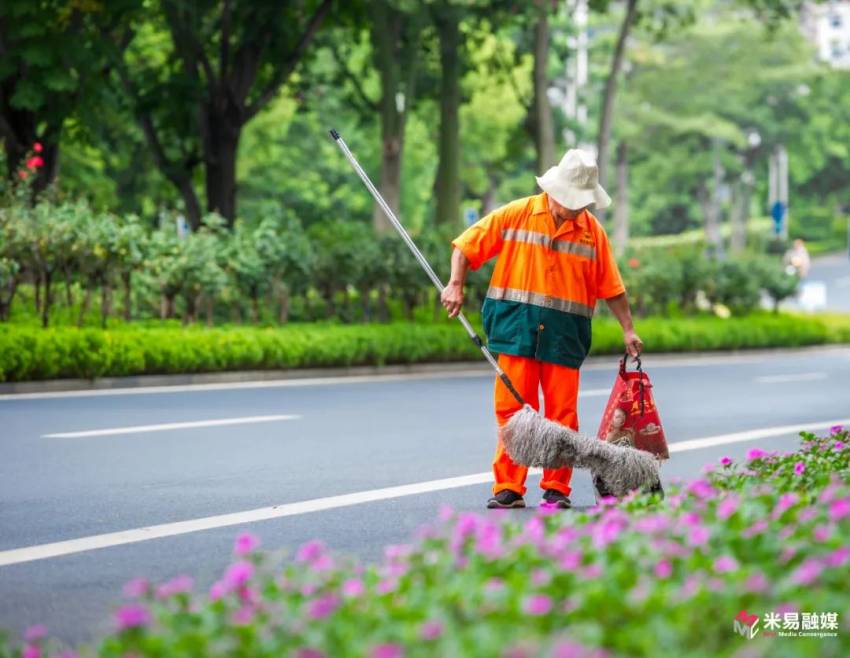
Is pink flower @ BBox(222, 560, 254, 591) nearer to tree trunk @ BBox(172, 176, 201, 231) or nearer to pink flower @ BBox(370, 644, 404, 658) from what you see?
pink flower @ BBox(370, 644, 404, 658)

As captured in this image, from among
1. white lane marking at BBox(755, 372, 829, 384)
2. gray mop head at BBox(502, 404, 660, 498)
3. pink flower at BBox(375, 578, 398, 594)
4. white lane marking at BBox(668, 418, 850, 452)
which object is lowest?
white lane marking at BBox(755, 372, 829, 384)

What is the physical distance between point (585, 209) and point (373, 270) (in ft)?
53.3

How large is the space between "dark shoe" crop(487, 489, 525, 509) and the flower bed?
11.2ft

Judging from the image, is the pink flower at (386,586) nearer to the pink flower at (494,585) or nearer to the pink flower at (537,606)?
the pink flower at (494,585)

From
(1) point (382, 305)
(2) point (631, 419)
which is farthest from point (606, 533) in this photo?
(1) point (382, 305)

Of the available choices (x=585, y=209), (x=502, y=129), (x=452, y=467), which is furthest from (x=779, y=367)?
(x=502, y=129)

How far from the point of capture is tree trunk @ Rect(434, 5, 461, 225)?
33.2 metres

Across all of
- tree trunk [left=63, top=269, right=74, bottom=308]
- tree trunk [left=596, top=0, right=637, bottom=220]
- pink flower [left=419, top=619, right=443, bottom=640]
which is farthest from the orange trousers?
tree trunk [left=596, top=0, right=637, bottom=220]

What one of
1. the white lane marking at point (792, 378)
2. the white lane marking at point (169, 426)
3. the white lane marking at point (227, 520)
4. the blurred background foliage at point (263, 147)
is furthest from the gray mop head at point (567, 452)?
the white lane marking at point (792, 378)

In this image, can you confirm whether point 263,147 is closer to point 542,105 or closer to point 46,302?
point 542,105

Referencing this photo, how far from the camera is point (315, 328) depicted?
23109mm

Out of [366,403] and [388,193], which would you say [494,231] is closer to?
[366,403]

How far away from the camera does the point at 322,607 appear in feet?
13.9

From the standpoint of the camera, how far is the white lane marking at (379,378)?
704 inches
